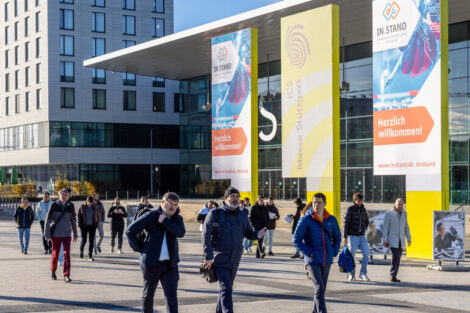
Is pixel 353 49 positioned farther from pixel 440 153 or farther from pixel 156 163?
pixel 156 163

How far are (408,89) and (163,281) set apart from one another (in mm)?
13219

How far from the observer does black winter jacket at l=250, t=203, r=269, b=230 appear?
2078 cm

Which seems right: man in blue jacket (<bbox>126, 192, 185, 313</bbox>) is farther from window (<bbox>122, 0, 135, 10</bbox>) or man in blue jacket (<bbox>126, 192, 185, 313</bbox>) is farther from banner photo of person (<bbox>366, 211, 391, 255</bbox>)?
window (<bbox>122, 0, 135, 10</bbox>)

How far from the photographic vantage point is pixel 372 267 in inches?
736

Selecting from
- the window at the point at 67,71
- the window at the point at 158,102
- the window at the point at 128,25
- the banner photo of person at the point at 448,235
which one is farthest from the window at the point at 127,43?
the banner photo of person at the point at 448,235

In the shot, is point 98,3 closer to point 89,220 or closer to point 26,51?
point 26,51

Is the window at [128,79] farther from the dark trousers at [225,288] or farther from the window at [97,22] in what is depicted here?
the dark trousers at [225,288]

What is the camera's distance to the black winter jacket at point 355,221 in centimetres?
1552

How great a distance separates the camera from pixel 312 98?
22.5 meters

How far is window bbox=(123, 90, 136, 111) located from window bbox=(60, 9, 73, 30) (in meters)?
8.89

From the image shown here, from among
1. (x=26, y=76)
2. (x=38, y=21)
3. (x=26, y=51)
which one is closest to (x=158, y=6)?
(x=38, y=21)

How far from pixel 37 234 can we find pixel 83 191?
37564mm

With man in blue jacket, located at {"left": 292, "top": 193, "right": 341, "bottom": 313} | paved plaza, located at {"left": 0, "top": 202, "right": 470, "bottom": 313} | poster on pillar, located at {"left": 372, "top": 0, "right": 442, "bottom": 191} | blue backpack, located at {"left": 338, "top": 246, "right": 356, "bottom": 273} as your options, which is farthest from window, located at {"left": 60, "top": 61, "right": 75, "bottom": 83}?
man in blue jacket, located at {"left": 292, "top": 193, "right": 341, "bottom": 313}

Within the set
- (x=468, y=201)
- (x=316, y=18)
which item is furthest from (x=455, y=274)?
(x=468, y=201)
